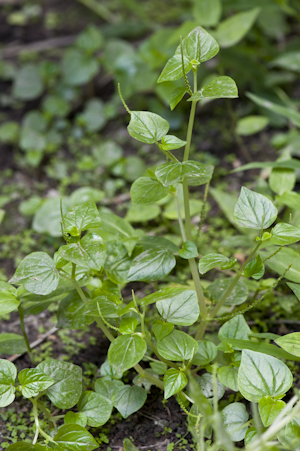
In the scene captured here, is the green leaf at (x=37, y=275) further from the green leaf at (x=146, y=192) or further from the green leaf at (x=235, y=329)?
the green leaf at (x=235, y=329)

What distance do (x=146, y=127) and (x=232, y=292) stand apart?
50cm

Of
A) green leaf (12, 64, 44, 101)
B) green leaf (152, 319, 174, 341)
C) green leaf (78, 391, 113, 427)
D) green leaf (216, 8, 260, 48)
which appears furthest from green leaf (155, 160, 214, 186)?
green leaf (12, 64, 44, 101)

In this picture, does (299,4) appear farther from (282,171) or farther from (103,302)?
(103,302)

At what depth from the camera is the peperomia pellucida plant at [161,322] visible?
0.85 metres

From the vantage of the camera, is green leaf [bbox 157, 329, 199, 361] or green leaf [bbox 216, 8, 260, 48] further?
green leaf [bbox 216, 8, 260, 48]

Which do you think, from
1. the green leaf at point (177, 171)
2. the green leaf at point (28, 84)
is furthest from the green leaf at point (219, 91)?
the green leaf at point (28, 84)

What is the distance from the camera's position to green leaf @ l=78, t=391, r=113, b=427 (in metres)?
0.93

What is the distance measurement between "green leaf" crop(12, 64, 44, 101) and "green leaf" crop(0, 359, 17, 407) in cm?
163

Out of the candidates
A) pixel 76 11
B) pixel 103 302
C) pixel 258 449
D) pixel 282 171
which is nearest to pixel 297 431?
pixel 258 449

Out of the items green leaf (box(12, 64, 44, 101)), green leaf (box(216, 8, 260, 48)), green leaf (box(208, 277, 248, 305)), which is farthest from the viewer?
green leaf (box(12, 64, 44, 101))

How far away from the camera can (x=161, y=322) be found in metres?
0.94

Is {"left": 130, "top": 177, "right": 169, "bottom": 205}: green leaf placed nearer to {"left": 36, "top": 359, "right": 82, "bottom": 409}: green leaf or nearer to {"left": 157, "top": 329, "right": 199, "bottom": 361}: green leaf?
{"left": 157, "top": 329, "right": 199, "bottom": 361}: green leaf

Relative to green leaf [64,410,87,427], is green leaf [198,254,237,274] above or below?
above

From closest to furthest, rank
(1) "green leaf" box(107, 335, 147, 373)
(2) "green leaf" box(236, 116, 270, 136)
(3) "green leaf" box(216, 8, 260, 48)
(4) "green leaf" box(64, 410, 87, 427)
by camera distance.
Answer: (1) "green leaf" box(107, 335, 147, 373) → (4) "green leaf" box(64, 410, 87, 427) → (3) "green leaf" box(216, 8, 260, 48) → (2) "green leaf" box(236, 116, 270, 136)
